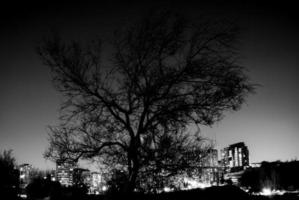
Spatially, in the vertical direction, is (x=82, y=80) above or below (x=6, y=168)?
above

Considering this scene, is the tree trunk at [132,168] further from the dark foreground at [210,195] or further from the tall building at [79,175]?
the dark foreground at [210,195]

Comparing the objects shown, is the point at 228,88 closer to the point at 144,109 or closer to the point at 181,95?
the point at 181,95

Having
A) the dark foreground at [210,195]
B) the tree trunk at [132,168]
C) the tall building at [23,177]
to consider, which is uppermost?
the tree trunk at [132,168]

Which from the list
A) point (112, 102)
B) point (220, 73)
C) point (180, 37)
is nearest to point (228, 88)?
point (220, 73)

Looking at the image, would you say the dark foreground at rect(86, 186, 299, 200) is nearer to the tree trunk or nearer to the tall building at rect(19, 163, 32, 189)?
the tree trunk

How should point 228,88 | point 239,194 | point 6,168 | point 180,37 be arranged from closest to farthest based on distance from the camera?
point 228,88 < point 180,37 < point 239,194 < point 6,168

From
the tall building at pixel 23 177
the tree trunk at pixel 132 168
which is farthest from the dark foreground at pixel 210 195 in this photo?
the tall building at pixel 23 177

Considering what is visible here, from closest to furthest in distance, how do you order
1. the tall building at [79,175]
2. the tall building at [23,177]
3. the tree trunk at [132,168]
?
1. the tree trunk at [132,168]
2. the tall building at [79,175]
3. the tall building at [23,177]

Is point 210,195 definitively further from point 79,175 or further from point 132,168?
point 79,175

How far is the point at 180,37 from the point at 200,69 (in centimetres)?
119

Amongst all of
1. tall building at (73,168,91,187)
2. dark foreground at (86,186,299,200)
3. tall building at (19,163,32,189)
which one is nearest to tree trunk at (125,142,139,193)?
tall building at (73,168,91,187)

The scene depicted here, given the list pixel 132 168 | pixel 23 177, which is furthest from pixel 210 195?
pixel 23 177

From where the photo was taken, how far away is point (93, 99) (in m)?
9.30

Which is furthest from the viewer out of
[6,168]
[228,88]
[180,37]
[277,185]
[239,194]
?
[277,185]
